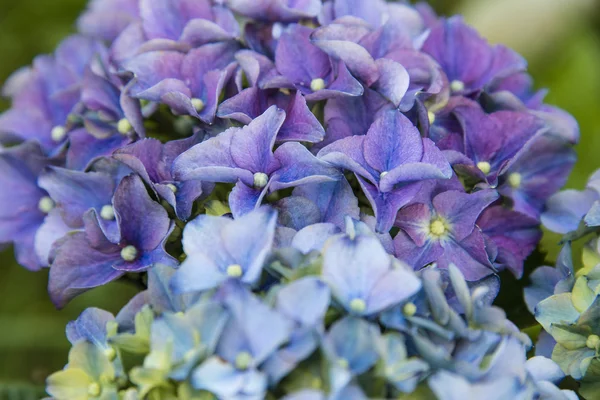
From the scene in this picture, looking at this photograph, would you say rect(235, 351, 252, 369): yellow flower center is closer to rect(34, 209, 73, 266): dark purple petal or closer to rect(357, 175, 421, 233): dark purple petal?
rect(357, 175, 421, 233): dark purple petal

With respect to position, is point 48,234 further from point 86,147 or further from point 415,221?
point 415,221

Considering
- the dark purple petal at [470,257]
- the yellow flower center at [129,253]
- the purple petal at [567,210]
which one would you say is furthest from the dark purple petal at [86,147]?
the purple petal at [567,210]

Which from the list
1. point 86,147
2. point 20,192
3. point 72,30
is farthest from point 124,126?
point 72,30

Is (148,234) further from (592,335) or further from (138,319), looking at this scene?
(592,335)

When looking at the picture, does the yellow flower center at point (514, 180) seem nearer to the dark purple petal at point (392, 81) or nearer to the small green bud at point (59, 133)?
the dark purple petal at point (392, 81)

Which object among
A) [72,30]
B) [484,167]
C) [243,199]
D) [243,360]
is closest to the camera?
[243,360]

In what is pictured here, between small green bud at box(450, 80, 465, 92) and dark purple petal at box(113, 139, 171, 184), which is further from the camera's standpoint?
small green bud at box(450, 80, 465, 92)

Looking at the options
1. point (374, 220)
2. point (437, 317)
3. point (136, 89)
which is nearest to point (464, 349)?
point (437, 317)

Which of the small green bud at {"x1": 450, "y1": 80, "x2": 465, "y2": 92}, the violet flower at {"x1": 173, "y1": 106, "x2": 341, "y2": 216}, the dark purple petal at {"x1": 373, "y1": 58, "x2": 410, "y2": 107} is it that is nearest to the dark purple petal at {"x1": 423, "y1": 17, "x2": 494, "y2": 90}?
the small green bud at {"x1": 450, "y1": 80, "x2": 465, "y2": 92}

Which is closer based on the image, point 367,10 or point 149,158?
point 149,158
